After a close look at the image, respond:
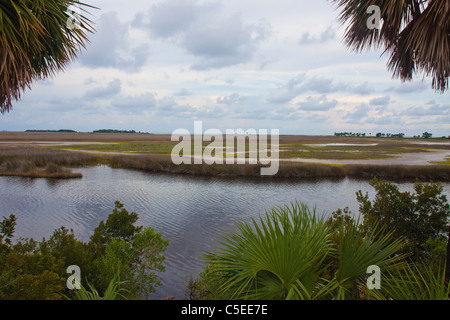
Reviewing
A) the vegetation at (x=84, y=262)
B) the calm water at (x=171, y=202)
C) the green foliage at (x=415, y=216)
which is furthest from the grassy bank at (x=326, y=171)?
the vegetation at (x=84, y=262)

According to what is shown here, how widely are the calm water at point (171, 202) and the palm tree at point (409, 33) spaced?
520 cm

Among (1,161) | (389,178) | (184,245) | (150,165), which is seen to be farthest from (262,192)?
(1,161)

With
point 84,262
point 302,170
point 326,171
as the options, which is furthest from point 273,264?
point 326,171

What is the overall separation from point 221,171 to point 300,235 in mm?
28895

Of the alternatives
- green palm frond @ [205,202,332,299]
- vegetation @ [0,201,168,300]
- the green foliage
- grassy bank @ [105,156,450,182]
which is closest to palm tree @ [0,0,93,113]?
vegetation @ [0,201,168,300]

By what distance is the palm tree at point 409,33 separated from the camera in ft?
15.0

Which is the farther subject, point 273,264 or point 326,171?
point 326,171

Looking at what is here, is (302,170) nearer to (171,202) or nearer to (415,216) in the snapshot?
(171,202)

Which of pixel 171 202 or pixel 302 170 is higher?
pixel 302 170

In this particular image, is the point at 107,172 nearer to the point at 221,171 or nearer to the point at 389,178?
the point at 221,171

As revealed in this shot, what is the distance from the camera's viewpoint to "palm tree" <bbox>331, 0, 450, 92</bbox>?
4.57m

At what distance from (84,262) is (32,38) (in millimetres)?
4213

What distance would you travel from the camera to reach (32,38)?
5.02 metres

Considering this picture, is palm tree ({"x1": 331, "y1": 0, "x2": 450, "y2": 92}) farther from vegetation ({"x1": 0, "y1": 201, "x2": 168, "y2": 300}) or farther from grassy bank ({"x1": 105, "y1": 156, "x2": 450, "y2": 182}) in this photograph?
grassy bank ({"x1": 105, "y1": 156, "x2": 450, "y2": 182})
